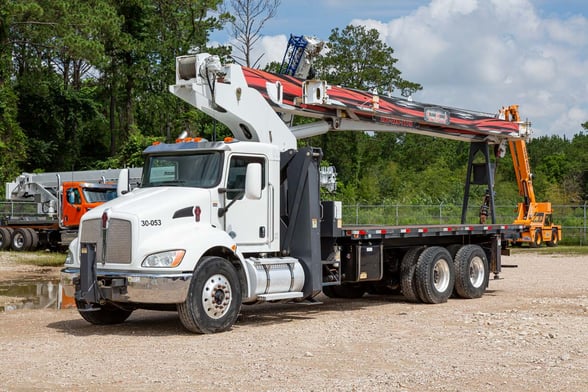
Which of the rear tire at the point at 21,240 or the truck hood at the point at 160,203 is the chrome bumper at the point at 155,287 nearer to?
the truck hood at the point at 160,203

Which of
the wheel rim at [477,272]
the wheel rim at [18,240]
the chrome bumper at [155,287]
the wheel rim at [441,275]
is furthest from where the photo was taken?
the wheel rim at [18,240]

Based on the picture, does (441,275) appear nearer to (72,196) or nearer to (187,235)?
(187,235)

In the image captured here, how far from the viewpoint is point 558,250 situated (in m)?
34.6

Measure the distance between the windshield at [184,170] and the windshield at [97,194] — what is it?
17.5 metres

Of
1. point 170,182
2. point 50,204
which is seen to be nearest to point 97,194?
point 50,204

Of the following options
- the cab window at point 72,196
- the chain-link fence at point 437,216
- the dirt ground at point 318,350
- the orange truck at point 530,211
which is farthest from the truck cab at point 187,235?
the chain-link fence at point 437,216

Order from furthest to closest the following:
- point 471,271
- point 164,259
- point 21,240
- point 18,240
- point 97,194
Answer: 1. point 18,240
2. point 21,240
3. point 97,194
4. point 471,271
5. point 164,259

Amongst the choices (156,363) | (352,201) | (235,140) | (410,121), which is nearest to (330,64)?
(352,201)

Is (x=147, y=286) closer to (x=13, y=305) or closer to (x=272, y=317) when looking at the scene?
(x=272, y=317)

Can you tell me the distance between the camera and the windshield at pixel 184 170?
12.4m

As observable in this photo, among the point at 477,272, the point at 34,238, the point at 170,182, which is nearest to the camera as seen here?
the point at 170,182

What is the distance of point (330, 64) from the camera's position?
61344mm

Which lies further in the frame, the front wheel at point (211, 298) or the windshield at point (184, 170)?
the windshield at point (184, 170)

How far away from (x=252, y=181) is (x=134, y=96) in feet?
138
